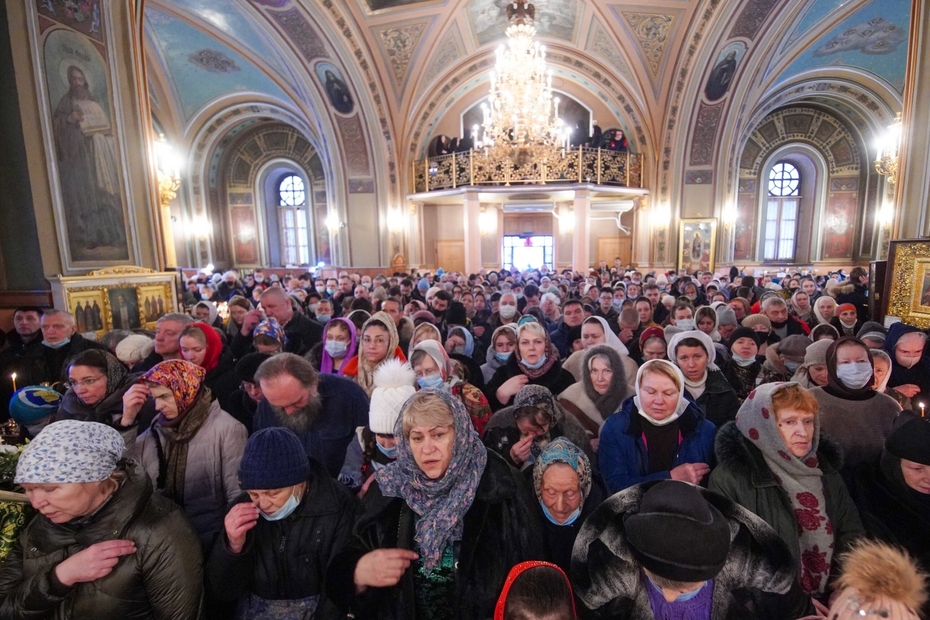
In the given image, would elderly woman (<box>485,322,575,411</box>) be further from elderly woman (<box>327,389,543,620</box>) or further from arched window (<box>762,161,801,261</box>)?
arched window (<box>762,161,801,261</box>)

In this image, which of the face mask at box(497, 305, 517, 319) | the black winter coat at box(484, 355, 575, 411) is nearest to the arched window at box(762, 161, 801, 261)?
the face mask at box(497, 305, 517, 319)

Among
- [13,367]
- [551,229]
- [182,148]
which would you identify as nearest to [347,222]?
[182,148]

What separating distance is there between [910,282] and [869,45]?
1666cm

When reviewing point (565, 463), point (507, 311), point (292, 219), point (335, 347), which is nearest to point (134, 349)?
point (335, 347)

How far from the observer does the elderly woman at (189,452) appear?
220cm

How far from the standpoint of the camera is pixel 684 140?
52.7ft

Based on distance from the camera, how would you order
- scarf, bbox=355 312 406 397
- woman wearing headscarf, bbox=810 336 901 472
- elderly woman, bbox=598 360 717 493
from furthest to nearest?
scarf, bbox=355 312 406 397 → woman wearing headscarf, bbox=810 336 901 472 → elderly woman, bbox=598 360 717 493

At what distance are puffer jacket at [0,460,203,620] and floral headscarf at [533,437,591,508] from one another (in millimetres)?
1513

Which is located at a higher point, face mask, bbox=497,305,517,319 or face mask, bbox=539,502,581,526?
face mask, bbox=497,305,517,319

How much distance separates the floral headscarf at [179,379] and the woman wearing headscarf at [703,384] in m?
3.09

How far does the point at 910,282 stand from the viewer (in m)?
5.29

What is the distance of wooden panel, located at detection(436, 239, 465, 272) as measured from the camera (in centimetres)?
2117

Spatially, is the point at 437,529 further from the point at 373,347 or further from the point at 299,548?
the point at 373,347

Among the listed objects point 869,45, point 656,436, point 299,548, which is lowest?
point 299,548
